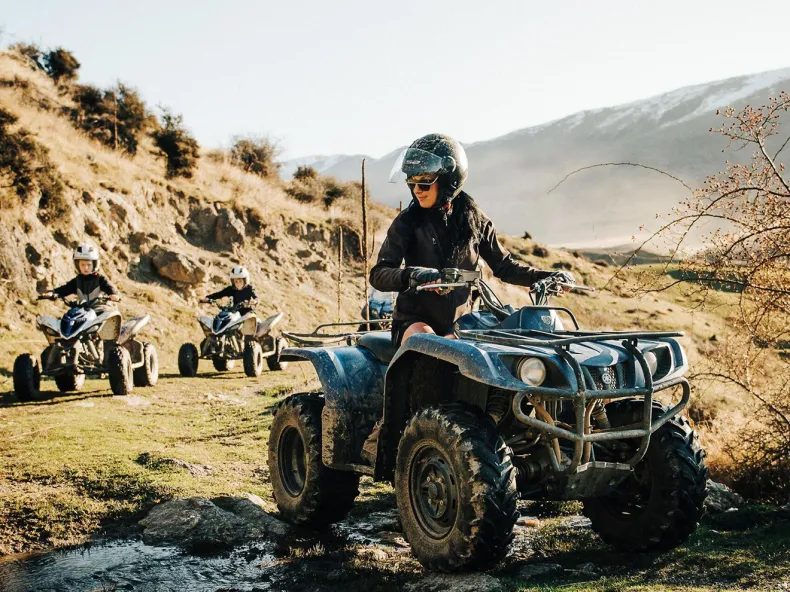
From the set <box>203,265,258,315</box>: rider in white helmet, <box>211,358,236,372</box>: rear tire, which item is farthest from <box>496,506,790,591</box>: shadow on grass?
<box>203,265,258,315</box>: rider in white helmet

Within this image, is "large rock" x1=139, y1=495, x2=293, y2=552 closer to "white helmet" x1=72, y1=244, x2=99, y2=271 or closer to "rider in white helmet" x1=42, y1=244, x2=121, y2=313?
"rider in white helmet" x1=42, y1=244, x2=121, y2=313

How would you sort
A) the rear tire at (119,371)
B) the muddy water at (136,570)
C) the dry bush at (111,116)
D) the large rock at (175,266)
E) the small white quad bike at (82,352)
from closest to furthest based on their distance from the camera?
the muddy water at (136,570) → the small white quad bike at (82,352) → the rear tire at (119,371) → the large rock at (175,266) → the dry bush at (111,116)

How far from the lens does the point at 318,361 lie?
577cm

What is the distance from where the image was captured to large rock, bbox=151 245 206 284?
24.1 meters

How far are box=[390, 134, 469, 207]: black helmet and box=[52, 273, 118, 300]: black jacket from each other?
30.7 feet

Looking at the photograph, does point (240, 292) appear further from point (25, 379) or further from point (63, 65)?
point (63, 65)

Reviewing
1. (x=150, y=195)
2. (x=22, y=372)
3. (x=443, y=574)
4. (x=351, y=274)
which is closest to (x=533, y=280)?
(x=443, y=574)

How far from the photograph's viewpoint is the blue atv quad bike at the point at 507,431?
13.9ft

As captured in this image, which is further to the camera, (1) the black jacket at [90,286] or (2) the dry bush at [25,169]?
(2) the dry bush at [25,169]

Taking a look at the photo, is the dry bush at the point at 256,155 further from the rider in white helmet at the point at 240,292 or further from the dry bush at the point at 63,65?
the rider in white helmet at the point at 240,292

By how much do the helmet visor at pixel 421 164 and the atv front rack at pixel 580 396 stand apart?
3.75ft

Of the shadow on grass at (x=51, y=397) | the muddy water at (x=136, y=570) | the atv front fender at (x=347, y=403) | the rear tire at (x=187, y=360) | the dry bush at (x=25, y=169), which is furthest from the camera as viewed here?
the dry bush at (x=25, y=169)

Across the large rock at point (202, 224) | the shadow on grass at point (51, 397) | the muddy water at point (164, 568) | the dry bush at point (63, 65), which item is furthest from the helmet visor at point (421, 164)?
the dry bush at point (63, 65)

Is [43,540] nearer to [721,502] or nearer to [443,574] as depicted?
[443,574]
